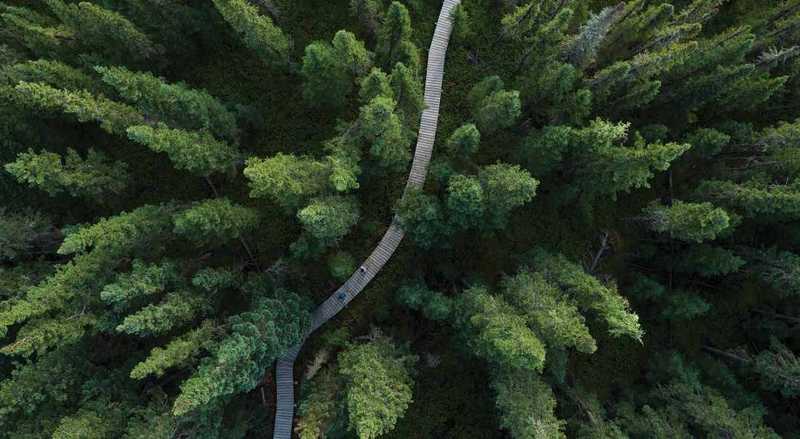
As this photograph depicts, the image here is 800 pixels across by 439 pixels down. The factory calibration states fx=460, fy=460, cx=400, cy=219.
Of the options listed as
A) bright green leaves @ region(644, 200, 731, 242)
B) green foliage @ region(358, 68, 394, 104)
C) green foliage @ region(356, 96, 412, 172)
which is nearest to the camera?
green foliage @ region(356, 96, 412, 172)

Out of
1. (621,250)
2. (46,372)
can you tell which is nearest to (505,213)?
(621,250)

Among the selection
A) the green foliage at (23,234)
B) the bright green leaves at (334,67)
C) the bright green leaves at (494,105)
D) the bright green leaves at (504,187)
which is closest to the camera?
the bright green leaves at (504,187)

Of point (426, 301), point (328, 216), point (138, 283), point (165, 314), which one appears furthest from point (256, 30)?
point (426, 301)

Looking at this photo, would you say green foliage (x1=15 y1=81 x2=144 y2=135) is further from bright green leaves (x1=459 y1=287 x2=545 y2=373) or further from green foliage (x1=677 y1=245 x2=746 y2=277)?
green foliage (x1=677 y1=245 x2=746 y2=277)

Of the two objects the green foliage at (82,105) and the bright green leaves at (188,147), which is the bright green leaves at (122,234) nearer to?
the bright green leaves at (188,147)

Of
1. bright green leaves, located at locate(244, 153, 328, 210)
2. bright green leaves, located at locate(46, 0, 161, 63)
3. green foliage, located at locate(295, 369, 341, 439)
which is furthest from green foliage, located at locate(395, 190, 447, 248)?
bright green leaves, located at locate(46, 0, 161, 63)

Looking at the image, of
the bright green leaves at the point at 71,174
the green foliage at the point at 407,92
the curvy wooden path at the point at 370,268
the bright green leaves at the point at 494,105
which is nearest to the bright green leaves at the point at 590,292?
the bright green leaves at the point at 494,105
